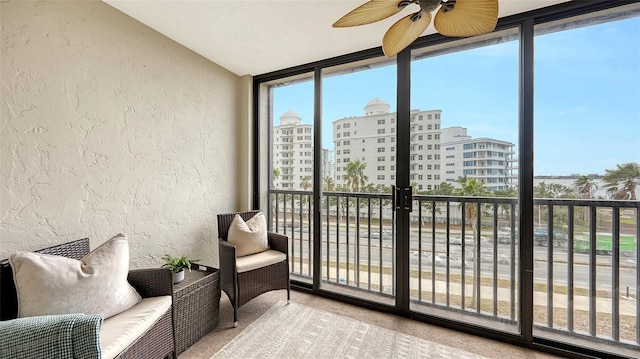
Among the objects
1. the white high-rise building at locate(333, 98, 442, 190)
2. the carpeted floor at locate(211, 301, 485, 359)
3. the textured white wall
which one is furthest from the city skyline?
the textured white wall

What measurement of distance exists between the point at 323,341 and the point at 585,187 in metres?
2.21

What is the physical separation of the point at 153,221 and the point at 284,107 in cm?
184

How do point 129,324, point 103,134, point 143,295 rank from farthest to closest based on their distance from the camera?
point 103,134, point 143,295, point 129,324

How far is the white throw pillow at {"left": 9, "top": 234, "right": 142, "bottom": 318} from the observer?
1.25 metres

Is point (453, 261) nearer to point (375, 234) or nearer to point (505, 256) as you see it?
point (505, 256)

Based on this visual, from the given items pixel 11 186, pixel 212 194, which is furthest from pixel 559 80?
pixel 11 186

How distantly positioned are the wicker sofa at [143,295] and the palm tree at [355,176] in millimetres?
1786

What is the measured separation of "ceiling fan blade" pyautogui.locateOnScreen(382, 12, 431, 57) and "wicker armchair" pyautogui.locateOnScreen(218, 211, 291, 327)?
6.18 ft

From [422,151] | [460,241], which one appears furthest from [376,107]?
[460,241]

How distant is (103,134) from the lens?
187 centimetres

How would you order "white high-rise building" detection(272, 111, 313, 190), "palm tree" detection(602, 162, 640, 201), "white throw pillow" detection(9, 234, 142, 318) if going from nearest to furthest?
"white throw pillow" detection(9, 234, 142, 318) < "palm tree" detection(602, 162, 640, 201) < "white high-rise building" detection(272, 111, 313, 190)

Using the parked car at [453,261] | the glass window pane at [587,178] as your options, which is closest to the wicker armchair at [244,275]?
the parked car at [453,261]

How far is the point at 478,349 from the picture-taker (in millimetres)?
1897

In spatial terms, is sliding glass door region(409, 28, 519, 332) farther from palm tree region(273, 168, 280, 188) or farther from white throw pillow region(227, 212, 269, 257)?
palm tree region(273, 168, 280, 188)
